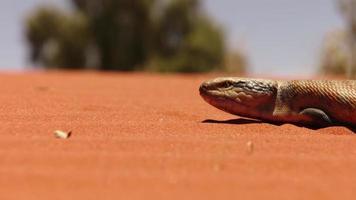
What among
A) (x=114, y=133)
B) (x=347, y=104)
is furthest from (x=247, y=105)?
(x=114, y=133)

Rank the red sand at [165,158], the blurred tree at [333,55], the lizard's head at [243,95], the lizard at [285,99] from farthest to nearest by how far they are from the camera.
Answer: the blurred tree at [333,55], the lizard's head at [243,95], the lizard at [285,99], the red sand at [165,158]

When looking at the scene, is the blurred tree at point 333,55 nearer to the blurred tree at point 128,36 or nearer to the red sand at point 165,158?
the blurred tree at point 128,36

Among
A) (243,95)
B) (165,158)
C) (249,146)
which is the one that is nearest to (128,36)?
(243,95)

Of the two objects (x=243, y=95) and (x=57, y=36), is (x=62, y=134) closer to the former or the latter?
(x=243, y=95)

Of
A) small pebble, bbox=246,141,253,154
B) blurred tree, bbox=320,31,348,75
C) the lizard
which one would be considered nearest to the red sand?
small pebble, bbox=246,141,253,154

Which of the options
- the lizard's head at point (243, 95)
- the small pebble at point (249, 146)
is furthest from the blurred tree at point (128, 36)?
the small pebble at point (249, 146)

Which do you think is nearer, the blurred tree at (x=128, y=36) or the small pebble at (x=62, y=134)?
the small pebble at (x=62, y=134)

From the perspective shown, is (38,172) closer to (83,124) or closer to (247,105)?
(83,124)
